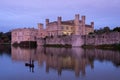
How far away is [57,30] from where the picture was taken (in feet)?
290

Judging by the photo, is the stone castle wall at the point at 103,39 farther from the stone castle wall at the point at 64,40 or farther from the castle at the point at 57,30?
the castle at the point at 57,30

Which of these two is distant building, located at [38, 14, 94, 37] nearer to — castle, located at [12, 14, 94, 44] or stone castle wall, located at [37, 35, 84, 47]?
castle, located at [12, 14, 94, 44]

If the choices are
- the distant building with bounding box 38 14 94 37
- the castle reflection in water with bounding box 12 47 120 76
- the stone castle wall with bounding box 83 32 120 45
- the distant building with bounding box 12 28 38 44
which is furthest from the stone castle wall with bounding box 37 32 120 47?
the distant building with bounding box 12 28 38 44

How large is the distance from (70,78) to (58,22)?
6888 cm

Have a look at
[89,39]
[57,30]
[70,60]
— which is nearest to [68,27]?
[57,30]

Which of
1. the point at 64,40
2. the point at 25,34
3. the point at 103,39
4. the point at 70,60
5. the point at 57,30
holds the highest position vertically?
the point at 57,30

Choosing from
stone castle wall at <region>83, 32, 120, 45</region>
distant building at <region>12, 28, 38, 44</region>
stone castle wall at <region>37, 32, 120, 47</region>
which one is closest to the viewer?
stone castle wall at <region>83, 32, 120, 45</region>

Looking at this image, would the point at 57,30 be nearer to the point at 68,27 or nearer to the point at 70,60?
the point at 68,27

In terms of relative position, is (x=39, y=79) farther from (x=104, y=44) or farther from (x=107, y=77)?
(x=104, y=44)

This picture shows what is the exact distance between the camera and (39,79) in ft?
59.6

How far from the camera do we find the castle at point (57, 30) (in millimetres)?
86812

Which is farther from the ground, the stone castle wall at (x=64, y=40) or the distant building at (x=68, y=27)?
the distant building at (x=68, y=27)

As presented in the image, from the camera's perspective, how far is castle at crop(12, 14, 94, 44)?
8681cm

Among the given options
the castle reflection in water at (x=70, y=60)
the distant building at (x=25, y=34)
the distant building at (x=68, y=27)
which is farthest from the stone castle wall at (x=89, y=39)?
the distant building at (x=25, y=34)
